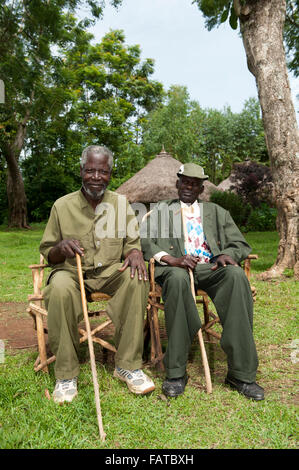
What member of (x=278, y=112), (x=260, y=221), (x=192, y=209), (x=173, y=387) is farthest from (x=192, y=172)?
(x=260, y=221)

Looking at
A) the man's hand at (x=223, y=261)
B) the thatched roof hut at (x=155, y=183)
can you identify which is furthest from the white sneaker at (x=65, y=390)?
the thatched roof hut at (x=155, y=183)

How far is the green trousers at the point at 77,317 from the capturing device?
273 centimetres

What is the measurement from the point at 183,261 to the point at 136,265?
14.8 inches

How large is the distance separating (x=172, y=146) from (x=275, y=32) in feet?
57.5

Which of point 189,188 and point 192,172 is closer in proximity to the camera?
point 192,172

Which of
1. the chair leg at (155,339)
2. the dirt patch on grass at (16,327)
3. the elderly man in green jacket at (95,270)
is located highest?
the elderly man in green jacket at (95,270)

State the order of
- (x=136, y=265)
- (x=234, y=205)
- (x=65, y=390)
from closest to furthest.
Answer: (x=65, y=390) → (x=136, y=265) → (x=234, y=205)

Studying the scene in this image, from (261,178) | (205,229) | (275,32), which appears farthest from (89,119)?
(205,229)

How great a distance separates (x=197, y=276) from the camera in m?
3.22

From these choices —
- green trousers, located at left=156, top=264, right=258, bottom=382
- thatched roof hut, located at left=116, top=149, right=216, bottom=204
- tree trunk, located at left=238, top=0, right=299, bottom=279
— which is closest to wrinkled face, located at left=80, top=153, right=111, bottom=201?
green trousers, located at left=156, top=264, right=258, bottom=382

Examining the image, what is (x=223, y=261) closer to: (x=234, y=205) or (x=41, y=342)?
(x=41, y=342)

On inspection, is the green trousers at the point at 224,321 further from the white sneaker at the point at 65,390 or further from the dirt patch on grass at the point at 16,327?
the dirt patch on grass at the point at 16,327
